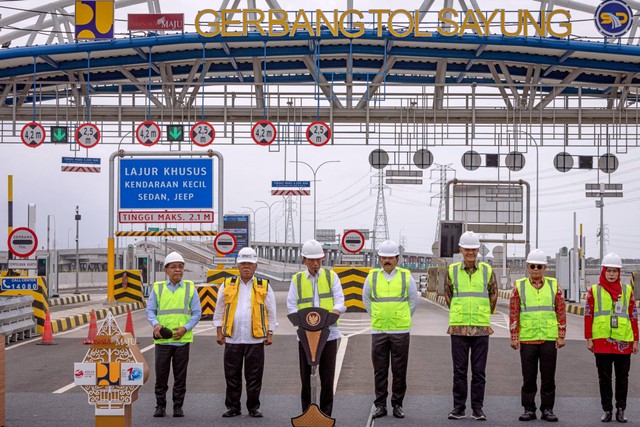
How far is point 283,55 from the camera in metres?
33.9

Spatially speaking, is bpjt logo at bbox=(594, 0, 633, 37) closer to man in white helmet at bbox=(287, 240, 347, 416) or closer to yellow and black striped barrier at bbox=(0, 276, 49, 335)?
yellow and black striped barrier at bbox=(0, 276, 49, 335)

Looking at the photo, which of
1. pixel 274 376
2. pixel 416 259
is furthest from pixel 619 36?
pixel 416 259

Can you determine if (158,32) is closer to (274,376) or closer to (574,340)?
(574,340)

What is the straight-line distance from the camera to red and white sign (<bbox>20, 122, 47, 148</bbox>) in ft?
109

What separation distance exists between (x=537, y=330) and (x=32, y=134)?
24837 mm

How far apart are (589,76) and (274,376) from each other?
1007 inches

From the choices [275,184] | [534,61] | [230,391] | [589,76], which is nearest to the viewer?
[230,391]

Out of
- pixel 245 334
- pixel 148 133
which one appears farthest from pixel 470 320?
pixel 148 133

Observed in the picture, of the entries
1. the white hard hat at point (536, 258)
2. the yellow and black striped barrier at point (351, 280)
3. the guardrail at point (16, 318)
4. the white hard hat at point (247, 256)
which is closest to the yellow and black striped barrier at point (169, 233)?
the yellow and black striped barrier at point (351, 280)

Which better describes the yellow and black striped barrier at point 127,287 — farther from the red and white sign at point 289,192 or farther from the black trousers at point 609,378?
the black trousers at point 609,378

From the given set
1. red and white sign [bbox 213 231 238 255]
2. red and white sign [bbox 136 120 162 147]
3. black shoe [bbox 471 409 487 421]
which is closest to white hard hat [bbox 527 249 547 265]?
black shoe [bbox 471 409 487 421]

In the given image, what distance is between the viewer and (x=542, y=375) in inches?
440

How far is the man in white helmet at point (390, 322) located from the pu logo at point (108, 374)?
2.85m

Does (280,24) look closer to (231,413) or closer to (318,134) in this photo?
(318,134)
